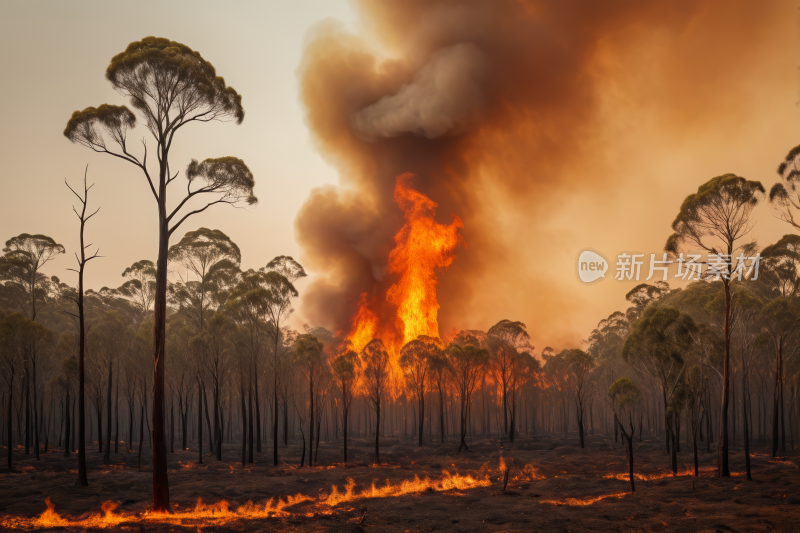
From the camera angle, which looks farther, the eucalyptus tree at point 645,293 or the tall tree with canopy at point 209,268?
the eucalyptus tree at point 645,293

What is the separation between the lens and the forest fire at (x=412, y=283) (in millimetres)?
89000

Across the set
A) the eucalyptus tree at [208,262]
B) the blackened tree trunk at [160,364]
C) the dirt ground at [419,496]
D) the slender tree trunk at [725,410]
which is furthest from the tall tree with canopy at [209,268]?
the slender tree trunk at [725,410]

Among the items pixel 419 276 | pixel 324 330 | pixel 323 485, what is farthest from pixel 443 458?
pixel 324 330

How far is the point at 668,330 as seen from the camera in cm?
3172

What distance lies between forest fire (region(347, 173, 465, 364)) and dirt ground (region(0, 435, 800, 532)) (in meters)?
45.3

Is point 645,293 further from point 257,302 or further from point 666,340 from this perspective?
point 257,302

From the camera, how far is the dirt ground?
56.1 feet

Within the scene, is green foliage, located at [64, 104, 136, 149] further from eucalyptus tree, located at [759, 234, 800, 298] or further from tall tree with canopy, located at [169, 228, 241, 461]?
eucalyptus tree, located at [759, 234, 800, 298]

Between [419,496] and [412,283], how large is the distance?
6537 cm

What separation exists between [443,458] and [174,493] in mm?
30208

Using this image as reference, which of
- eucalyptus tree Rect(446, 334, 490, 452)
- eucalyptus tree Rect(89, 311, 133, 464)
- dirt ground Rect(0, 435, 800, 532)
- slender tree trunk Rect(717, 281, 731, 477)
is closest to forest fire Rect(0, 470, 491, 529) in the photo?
dirt ground Rect(0, 435, 800, 532)

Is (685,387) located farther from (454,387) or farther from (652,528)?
(454,387)

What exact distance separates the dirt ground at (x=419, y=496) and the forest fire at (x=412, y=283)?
149ft

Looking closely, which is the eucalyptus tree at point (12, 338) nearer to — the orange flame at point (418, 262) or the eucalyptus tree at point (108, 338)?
the eucalyptus tree at point (108, 338)
